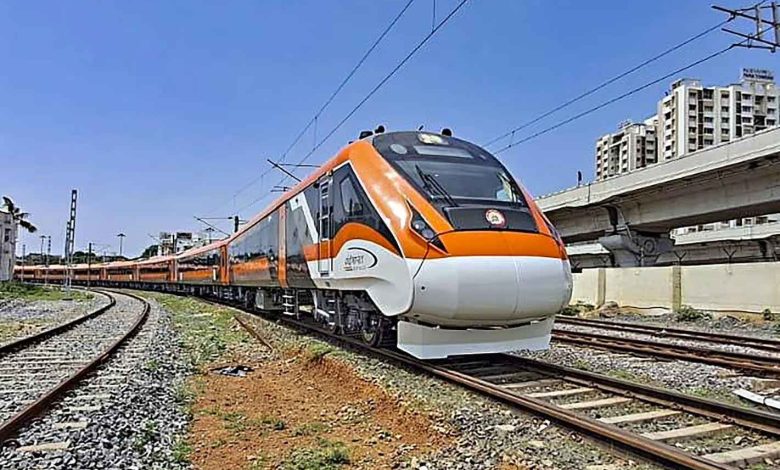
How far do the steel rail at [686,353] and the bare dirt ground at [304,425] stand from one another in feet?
15.9

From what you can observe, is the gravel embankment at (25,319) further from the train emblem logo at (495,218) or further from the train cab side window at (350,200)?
the train emblem logo at (495,218)

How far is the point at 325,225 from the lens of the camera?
34.3 ft

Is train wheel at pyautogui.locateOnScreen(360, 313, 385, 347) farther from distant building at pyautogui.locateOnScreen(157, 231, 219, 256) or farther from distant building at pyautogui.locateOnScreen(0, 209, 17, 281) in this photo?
distant building at pyautogui.locateOnScreen(157, 231, 219, 256)

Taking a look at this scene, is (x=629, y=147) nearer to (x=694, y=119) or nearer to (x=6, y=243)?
(x=694, y=119)

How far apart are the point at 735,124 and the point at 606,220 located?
50871 mm

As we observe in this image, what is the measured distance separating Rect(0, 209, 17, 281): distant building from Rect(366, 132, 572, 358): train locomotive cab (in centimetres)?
5502

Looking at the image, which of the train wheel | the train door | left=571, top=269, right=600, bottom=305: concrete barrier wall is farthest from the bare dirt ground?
left=571, top=269, right=600, bottom=305: concrete barrier wall

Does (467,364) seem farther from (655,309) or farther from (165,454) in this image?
(655,309)

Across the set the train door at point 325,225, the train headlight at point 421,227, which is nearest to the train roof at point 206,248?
the train door at point 325,225

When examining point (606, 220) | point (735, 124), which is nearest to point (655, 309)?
point (606, 220)

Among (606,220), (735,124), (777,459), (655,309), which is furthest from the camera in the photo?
(735,124)

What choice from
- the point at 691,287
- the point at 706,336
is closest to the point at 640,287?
the point at 691,287

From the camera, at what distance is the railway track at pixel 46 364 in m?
6.49

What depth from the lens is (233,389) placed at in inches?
313
